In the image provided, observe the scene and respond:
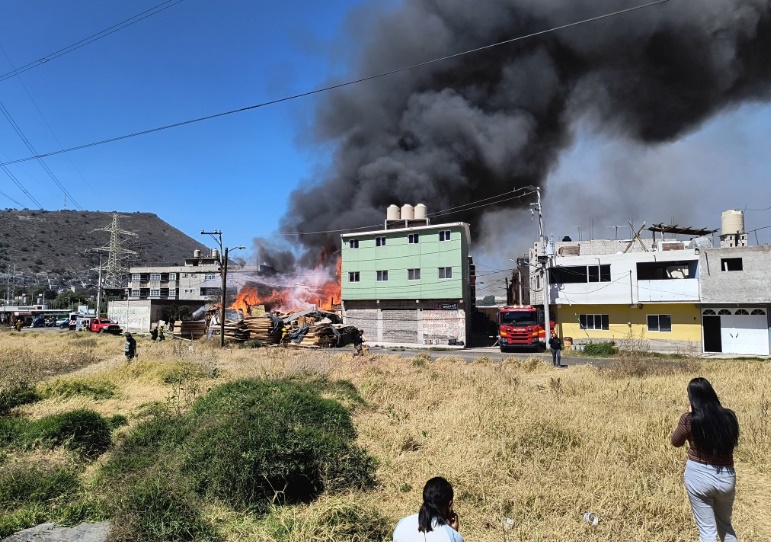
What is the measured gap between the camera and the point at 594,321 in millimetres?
31922

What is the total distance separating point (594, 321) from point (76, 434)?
A: 103ft

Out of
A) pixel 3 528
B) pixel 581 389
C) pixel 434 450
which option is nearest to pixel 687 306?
pixel 581 389

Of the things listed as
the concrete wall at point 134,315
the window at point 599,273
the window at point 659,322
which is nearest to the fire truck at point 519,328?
the window at point 599,273

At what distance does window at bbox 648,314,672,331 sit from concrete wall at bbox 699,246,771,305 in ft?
7.95

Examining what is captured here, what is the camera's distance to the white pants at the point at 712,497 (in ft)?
12.2

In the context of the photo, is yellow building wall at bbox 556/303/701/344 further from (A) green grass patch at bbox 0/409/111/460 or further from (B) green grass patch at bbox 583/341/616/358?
(A) green grass patch at bbox 0/409/111/460

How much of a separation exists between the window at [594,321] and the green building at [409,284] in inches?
338

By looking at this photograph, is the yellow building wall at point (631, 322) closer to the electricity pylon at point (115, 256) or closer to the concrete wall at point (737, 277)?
the concrete wall at point (737, 277)

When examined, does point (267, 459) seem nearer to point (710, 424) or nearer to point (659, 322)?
point (710, 424)

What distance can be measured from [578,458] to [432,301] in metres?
31.0

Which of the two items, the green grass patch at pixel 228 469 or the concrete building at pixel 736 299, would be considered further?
the concrete building at pixel 736 299

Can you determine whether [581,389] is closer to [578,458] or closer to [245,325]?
[578,458]

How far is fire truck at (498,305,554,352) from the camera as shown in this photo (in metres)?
29.0

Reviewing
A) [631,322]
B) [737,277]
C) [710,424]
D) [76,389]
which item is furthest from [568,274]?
[710,424]
